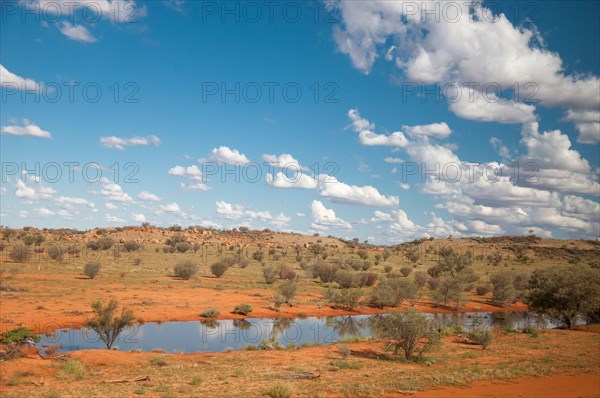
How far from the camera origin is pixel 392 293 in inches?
1563

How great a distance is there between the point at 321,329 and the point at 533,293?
15107mm

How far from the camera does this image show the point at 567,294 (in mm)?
29531

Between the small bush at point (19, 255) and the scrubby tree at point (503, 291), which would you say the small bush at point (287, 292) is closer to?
the scrubby tree at point (503, 291)

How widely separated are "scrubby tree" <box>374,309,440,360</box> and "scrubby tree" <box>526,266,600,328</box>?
14061mm

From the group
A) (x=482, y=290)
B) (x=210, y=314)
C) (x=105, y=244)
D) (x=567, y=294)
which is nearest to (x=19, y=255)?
(x=105, y=244)

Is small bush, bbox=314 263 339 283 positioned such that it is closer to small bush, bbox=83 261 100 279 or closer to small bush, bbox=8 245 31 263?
small bush, bbox=83 261 100 279

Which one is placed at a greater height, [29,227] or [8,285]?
[29,227]

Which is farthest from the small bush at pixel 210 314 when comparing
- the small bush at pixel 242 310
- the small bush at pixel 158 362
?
the small bush at pixel 158 362

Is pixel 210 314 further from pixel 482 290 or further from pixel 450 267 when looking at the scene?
pixel 450 267

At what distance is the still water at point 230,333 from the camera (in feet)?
75.9

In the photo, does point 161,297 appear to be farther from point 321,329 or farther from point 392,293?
point 392,293

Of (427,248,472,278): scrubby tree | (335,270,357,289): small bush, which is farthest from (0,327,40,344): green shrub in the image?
(427,248,472,278): scrubby tree

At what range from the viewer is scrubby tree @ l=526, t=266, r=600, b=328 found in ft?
95.5

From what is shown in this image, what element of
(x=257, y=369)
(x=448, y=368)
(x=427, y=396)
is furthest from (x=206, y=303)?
(x=427, y=396)
